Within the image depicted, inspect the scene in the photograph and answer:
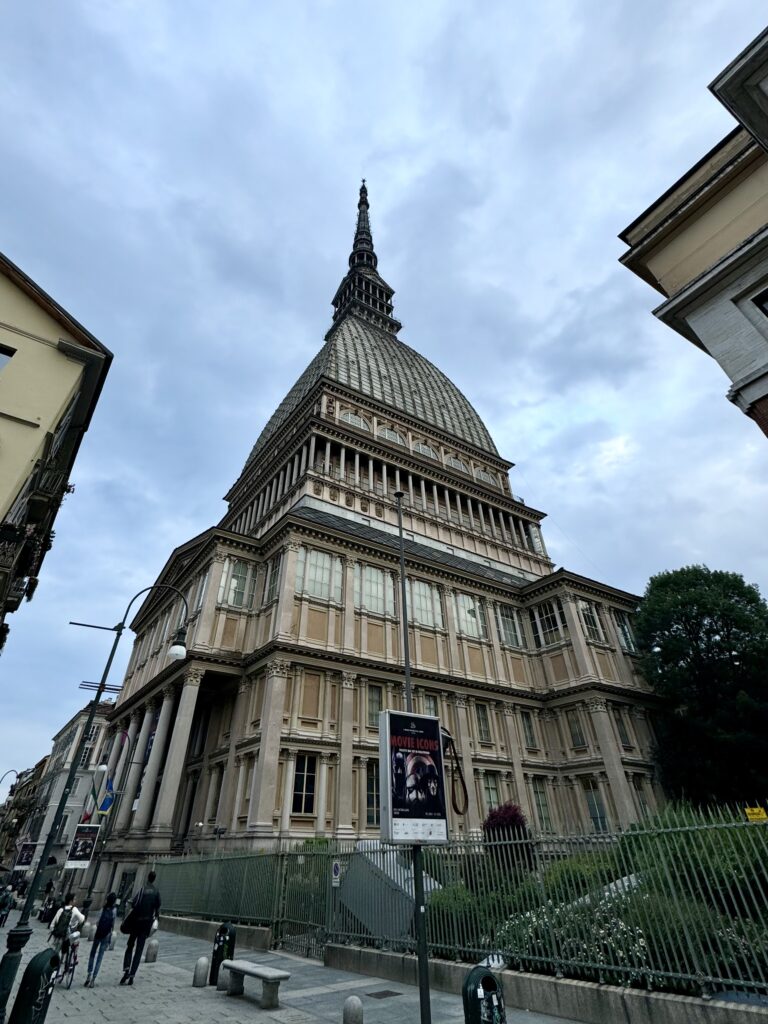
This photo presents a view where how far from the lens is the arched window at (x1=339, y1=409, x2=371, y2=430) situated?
4497cm

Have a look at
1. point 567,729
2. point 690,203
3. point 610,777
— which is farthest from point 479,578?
point 690,203

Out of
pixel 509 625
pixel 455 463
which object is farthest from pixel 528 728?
pixel 455 463

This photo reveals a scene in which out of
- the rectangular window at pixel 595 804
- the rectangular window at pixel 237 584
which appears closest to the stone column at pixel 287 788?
the rectangular window at pixel 237 584

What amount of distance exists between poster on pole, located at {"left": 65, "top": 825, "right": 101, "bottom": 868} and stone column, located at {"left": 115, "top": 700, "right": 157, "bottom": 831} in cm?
1323

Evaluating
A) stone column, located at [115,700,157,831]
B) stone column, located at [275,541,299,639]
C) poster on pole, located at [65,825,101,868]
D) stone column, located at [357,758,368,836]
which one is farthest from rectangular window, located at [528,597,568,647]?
poster on pole, located at [65,825,101,868]

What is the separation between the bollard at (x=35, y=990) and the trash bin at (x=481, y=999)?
472 cm

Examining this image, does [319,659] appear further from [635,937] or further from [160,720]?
[635,937]

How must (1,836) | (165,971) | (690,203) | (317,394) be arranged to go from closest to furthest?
1. (165,971)
2. (690,203)
3. (317,394)
4. (1,836)

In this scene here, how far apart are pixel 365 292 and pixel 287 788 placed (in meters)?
76.2

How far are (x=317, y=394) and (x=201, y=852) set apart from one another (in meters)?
33.3

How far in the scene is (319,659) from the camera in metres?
28.1

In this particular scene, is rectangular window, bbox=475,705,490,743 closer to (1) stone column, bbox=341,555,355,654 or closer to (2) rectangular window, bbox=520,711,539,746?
(2) rectangular window, bbox=520,711,539,746


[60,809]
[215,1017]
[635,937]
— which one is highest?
[60,809]

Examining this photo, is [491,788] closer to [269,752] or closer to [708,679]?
[269,752]
